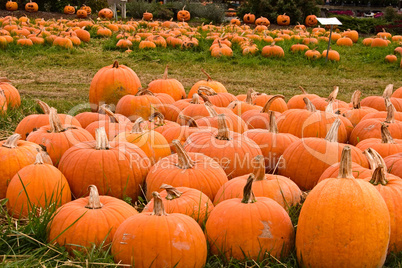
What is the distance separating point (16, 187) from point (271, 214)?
5.20 ft

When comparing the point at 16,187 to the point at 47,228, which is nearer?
the point at 47,228

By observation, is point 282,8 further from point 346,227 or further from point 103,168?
point 346,227

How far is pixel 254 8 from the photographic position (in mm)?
22953

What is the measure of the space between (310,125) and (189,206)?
1988 mm

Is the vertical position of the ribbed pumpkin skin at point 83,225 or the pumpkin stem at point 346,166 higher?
the pumpkin stem at point 346,166

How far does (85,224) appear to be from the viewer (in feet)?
7.86

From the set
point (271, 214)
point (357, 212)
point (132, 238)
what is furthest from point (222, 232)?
point (357, 212)

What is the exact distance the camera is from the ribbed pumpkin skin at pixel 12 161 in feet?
10.1

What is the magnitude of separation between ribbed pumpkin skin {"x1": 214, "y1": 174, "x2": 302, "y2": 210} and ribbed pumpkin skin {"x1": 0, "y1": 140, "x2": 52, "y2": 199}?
136 centimetres

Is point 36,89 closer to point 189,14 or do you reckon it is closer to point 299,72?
point 299,72

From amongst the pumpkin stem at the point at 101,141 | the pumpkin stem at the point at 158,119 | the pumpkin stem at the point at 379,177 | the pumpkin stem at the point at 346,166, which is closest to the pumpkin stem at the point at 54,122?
the pumpkin stem at the point at 101,141

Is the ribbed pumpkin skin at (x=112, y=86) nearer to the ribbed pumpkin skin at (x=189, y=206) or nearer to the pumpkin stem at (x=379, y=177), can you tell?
the ribbed pumpkin skin at (x=189, y=206)

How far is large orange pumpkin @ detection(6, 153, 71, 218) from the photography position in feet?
9.18

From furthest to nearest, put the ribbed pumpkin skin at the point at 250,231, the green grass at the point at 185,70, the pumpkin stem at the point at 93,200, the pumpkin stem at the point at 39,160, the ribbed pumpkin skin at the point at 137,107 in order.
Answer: the green grass at the point at 185,70, the ribbed pumpkin skin at the point at 137,107, the pumpkin stem at the point at 39,160, the pumpkin stem at the point at 93,200, the ribbed pumpkin skin at the point at 250,231
